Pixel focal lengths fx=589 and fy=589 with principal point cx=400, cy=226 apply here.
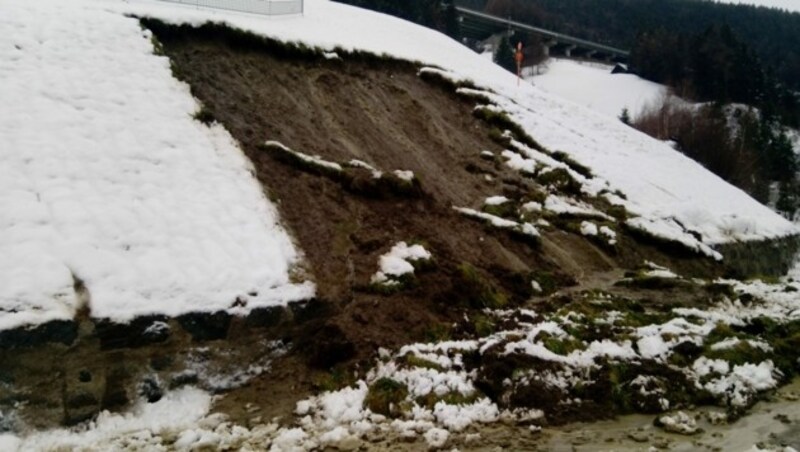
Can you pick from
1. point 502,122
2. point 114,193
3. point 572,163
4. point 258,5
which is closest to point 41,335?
point 114,193

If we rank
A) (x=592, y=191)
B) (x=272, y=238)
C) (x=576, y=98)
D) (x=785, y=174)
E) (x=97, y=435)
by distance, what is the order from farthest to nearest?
(x=576, y=98) → (x=785, y=174) → (x=592, y=191) → (x=272, y=238) → (x=97, y=435)

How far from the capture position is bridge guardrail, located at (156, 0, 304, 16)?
16.7 meters

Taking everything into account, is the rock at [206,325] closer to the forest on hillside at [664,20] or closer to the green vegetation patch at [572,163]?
the green vegetation patch at [572,163]

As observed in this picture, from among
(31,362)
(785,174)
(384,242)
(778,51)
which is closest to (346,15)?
(384,242)

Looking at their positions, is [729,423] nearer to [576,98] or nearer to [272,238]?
[272,238]

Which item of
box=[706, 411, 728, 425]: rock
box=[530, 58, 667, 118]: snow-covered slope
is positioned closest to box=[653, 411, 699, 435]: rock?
box=[706, 411, 728, 425]: rock

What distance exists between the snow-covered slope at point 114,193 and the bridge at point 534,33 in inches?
2948

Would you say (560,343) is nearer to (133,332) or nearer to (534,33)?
(133,332)

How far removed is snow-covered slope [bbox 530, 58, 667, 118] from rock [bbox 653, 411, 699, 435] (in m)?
67.2

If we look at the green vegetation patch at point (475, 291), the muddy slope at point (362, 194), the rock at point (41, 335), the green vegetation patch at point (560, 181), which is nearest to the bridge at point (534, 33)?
the muddy slope at point (362, 194)

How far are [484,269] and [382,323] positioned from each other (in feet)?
8.74

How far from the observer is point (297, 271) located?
8133 mm

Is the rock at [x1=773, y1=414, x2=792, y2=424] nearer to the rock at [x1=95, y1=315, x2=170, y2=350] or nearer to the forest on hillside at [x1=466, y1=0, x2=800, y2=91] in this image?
the rock at [x1=95, y1=315, x2=170, y2=350]

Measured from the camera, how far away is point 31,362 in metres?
6.05
